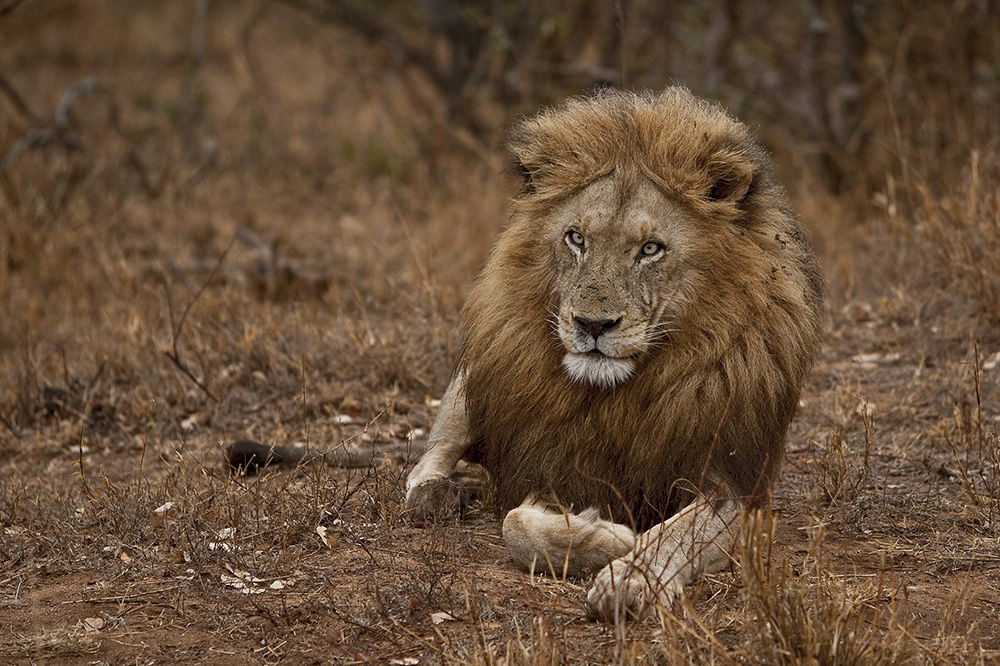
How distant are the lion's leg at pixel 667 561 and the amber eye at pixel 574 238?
84 cm

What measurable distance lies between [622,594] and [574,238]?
1.12 metres

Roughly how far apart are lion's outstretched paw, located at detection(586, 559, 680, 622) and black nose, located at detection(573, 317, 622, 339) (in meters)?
0.66

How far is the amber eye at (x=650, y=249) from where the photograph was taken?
3.46 meters

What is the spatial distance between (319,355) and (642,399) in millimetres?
2650

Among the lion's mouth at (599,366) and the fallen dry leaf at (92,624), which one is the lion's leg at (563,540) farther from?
the fallen dry leaf at (92,624)

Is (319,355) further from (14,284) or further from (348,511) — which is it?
(14,284)

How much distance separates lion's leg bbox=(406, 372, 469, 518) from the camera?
3.99m

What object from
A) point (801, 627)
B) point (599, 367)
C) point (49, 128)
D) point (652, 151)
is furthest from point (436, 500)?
point (49, 128)

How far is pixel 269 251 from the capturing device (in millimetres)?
7668

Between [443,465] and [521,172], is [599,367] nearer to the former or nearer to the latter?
[521,172]

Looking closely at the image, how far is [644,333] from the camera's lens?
3408mm

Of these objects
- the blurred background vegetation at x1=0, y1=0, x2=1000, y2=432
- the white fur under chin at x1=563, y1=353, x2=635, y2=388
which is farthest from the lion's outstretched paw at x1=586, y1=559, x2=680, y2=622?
the blurred background vegetation at x1=0, y1=0, x2=1000, y2=432

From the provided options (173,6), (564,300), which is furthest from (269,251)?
(173,6)

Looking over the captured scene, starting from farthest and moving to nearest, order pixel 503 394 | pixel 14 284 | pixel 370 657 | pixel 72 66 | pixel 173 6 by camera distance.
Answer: pixel 173 6 → pixel 72 66 → pixel 14 284 → pixel 503 394 → pixel 370 657
